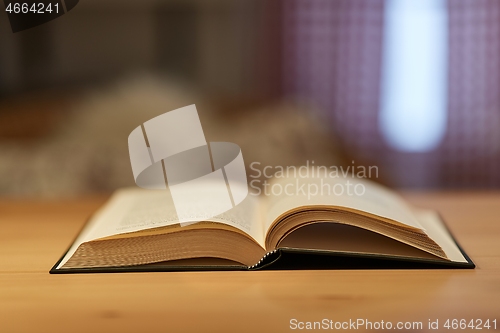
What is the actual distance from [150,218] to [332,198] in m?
0.27

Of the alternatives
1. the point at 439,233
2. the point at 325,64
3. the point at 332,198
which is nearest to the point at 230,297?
the point at 332,198

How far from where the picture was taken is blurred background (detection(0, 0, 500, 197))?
2934mm

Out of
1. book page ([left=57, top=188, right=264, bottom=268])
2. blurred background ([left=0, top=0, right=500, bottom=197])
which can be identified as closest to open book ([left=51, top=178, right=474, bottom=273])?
book page ([left=57, top=188, right=264, bottom=268])

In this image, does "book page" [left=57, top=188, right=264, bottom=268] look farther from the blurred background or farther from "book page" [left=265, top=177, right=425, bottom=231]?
the blurred background

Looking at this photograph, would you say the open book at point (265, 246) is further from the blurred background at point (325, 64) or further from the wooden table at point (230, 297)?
the blurred background at point (325, 64)

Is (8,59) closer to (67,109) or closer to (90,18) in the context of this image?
(90,18)

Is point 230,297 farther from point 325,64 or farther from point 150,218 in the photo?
point 325,64

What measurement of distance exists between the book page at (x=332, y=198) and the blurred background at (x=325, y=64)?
64.0 inches

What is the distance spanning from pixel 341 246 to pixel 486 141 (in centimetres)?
271

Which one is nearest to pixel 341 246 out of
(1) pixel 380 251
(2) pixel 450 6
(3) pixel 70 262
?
(1) pixel 380 251

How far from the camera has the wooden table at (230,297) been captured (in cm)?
57

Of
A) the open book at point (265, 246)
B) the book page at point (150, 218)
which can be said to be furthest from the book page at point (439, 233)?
the book page at point (150, 218)

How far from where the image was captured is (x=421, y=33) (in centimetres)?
316

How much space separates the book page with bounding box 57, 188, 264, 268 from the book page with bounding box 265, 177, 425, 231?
3cm
